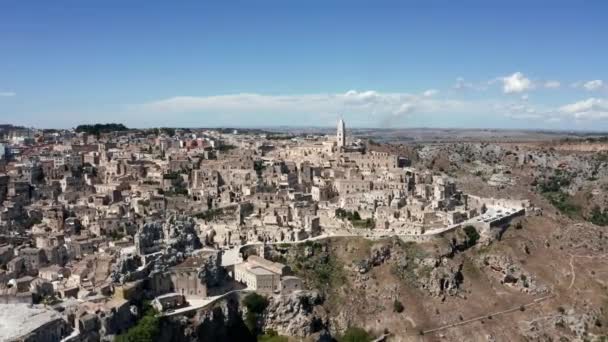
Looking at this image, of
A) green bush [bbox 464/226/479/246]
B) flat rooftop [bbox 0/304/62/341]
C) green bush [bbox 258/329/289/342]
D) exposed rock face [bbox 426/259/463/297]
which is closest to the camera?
flat rooftop [bbox 0/304/62/341]

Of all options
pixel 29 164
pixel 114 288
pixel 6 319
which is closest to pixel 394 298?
pixel 114 288

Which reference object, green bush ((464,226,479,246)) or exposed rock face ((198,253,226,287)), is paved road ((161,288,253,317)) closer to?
exposed rock face ((198,253,226,287))

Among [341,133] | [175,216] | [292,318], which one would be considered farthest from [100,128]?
[292,318]

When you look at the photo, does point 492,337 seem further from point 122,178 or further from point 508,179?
point 508,179

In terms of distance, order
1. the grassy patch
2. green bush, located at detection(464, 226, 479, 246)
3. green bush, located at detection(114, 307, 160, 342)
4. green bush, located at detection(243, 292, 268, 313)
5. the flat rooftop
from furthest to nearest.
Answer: the grassy patch → green bush, located at detection(464, 226, 479, 246) → green bush, located at detection(243, 292, 268, 313) → green bush, located at detection(114, 307, 160, 342) → the flat rooftop

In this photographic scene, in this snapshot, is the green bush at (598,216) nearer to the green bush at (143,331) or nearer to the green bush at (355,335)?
the green bush at (355,335)

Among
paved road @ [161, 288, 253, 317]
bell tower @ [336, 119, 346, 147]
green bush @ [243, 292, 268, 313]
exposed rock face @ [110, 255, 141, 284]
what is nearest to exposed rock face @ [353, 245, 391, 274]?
green bush @ [243, 292, 268, 313]
